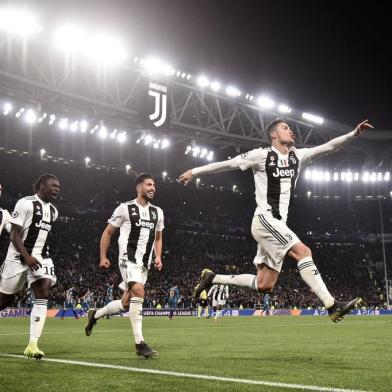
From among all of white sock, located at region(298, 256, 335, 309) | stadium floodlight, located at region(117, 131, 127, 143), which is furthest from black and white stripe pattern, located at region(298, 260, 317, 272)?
stadium floodlight, located at region(117, 131, 127, 143)

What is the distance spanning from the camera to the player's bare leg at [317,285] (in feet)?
19.4

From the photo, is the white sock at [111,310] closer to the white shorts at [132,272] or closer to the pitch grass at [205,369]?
the pitch grass at [205,369]

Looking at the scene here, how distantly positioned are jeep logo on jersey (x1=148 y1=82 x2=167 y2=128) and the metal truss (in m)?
0.60

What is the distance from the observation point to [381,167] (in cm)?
5366

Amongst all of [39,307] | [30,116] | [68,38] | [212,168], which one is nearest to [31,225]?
[39,307]

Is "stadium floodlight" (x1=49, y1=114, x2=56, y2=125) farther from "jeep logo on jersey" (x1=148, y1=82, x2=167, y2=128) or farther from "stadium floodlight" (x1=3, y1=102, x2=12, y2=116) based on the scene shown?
"jeep logo on jersey" (x1=148, y1=82, x2=167, y2=128)

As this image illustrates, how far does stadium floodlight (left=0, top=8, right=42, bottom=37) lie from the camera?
77.9 feet

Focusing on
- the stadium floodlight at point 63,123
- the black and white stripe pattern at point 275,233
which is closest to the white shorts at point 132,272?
the black and white stripe pattern at point 275,233

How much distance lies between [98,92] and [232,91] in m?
9.82

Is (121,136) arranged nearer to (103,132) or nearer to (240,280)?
(103,132)

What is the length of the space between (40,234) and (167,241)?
41.2 meters

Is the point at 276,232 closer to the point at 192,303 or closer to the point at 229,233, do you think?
the point at 192,303

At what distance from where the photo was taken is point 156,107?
29.6 meters

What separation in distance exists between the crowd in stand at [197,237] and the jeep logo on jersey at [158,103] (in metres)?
12.8
